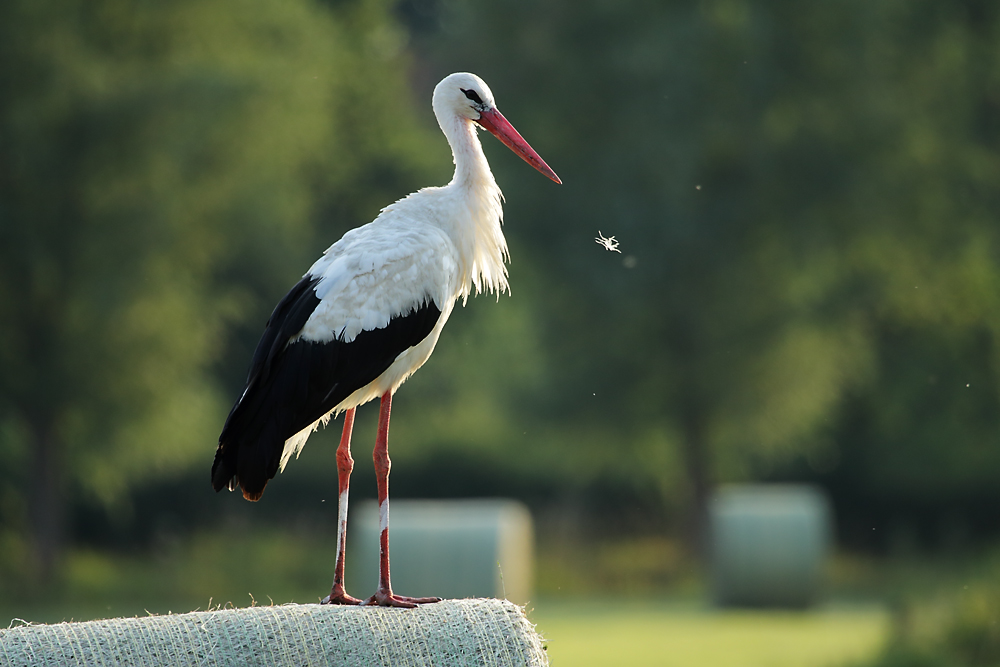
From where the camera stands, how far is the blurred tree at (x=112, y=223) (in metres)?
16.3

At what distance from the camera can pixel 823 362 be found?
19.0 meters

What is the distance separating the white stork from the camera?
501 cm

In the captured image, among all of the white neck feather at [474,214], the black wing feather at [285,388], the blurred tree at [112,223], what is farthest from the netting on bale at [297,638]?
the blurred tree at [112,223]

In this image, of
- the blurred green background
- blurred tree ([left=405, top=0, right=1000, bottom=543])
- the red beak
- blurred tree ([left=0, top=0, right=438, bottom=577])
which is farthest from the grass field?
blurred tree ([left=0, top=0, right=438, bottom=577])

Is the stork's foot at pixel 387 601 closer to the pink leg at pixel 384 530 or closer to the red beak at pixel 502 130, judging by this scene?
the pink leg at pixel 384 530

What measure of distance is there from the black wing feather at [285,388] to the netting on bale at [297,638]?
54 centimetres

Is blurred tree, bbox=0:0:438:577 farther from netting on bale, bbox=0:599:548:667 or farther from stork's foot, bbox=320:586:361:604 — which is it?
netting on bale, bbox=0:599:548:667

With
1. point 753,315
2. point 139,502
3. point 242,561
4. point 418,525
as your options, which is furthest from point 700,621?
point 139,502

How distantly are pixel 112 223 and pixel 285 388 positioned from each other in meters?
12.3

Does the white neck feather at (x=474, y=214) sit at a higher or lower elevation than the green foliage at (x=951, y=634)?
higher

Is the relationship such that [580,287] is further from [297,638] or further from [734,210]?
[297,638]

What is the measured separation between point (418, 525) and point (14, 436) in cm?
773

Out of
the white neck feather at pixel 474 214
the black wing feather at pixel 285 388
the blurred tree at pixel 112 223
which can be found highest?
the blurred tree at pixel 112 223

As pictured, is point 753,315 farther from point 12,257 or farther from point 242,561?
point 12,257
